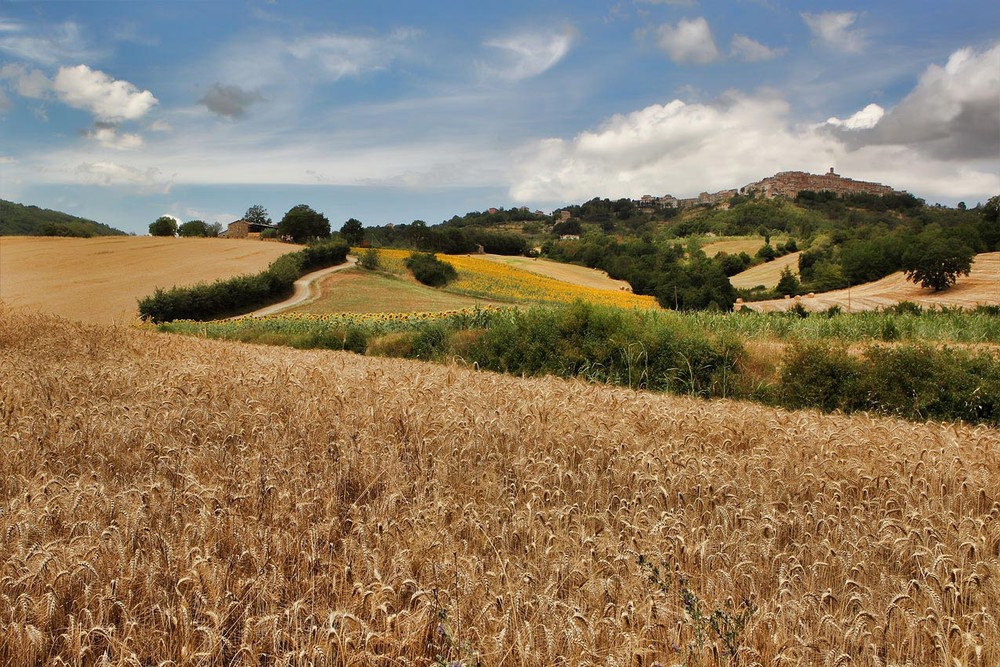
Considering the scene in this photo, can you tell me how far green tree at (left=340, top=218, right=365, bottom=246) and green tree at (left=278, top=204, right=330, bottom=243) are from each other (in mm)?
3301

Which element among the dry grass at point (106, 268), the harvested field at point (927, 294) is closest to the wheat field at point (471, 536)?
the dry grass at point (106, 268)

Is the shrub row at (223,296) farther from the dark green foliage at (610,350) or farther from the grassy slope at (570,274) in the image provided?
the grassy slope at (570,274)

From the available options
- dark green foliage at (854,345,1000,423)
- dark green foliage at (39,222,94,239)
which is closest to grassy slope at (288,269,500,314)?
dark green foliage at (854,345,1000,423)

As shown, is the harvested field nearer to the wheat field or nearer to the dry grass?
→ the wheat field

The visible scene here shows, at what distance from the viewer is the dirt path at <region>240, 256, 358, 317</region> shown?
120ft

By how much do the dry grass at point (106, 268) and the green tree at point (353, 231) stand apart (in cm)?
938

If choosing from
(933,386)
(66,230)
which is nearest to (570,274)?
(933,386)

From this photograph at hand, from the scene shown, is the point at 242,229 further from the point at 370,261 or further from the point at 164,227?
the point at 370,261

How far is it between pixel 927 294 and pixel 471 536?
51.9 metres

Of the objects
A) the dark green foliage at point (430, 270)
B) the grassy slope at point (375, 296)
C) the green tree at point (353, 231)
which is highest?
the green tree at point (353, 231)

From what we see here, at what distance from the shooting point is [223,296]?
36.9 metres

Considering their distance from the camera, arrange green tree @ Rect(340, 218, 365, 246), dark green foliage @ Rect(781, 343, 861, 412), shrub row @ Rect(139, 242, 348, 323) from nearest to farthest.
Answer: dark green foliage @ Rect(781, 343, 861, 412)
shrub row @ Rect(139, 242, 348, 323)
green tree @ Rect(340, 218, 365, 246)

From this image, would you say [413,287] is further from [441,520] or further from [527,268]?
[441,520]

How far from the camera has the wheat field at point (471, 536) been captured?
3047 mm
